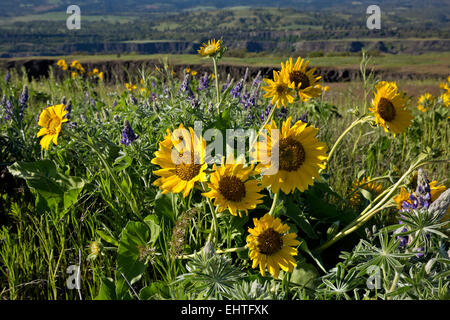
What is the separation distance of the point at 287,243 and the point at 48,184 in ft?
3.66

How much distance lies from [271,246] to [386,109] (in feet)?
2.12

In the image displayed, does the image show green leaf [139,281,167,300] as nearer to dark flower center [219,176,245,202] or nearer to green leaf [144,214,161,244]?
green leaf [144,214,161,244]

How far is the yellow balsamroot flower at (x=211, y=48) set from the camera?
155cm

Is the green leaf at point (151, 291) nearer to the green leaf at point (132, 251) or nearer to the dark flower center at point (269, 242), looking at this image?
the green leaf at point (132, 251)

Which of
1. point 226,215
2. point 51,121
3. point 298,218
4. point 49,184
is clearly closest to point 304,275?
point 298,218

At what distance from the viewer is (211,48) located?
1557 millimetres

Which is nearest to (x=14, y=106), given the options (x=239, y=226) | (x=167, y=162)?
(x=167, y=162)

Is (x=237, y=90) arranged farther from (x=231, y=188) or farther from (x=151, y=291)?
(x=151, y=291)

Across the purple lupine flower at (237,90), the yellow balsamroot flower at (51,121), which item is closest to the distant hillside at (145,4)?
Answer: the purple lupine flower at (237,90)

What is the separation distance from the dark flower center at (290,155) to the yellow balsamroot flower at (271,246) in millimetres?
185

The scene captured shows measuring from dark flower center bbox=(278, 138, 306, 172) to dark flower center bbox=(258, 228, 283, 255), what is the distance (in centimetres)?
22
